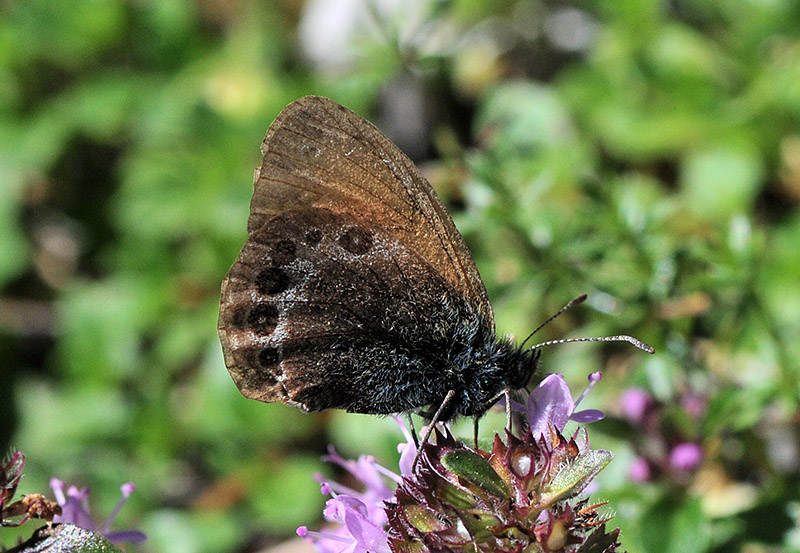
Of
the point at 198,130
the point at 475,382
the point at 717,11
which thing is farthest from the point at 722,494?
the point at 198,130

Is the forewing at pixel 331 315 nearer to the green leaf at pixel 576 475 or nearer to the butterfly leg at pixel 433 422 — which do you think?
the butterfly leg at pixel 433 422

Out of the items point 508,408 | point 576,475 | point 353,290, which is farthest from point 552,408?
point 353,290

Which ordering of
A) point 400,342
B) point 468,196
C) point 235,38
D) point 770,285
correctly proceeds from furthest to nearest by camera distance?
point 235,38 → point 770,285 → point 468,196 → point 400,342

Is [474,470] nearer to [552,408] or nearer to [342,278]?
[552,408]

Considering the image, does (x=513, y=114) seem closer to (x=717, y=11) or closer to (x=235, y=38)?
(x=717, y=11)

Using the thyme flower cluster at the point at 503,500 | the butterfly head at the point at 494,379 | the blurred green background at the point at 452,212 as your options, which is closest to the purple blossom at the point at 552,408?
the thyme flower cluster at the point at 503,500

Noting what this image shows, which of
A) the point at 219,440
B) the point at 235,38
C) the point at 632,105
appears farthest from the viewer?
the point at 235,38
